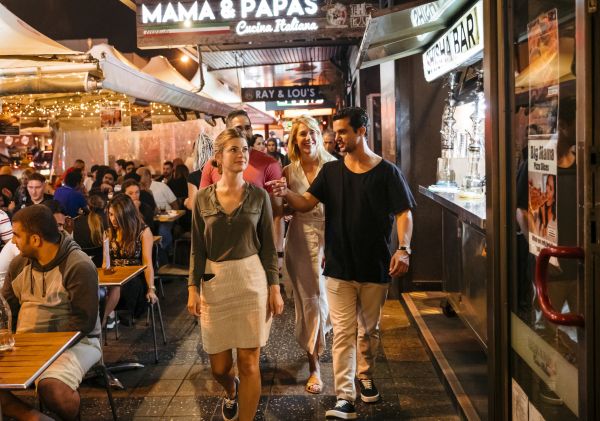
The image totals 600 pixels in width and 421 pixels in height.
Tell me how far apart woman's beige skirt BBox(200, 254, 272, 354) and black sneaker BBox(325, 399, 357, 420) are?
2.61ft

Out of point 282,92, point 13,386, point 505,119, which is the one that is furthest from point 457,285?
point 282,92

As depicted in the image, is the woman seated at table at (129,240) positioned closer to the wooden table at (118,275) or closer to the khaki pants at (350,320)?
the wooden table at (118,275)

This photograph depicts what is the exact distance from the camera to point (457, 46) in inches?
219

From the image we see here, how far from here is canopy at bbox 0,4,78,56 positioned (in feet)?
21.1

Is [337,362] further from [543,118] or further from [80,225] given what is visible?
[80,225]

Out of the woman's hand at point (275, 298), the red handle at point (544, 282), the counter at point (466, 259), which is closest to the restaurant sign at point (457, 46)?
the counter at point (466, 259)

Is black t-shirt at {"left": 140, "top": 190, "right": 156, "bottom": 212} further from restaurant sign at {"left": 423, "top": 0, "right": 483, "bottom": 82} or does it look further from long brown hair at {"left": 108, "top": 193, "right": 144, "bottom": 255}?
restaurant sign at {"left": 423, "top": 0, "right": 483, "bottom": 82}

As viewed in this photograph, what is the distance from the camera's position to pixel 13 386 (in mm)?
2854

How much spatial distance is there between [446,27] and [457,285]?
260 cm

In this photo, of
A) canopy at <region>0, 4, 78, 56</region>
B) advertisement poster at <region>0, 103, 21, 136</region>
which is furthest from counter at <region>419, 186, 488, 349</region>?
advertisement poster at <region>0, 103, 21, 136</region>

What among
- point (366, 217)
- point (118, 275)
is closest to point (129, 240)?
point (118, 275)

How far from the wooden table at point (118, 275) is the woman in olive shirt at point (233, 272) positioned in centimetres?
128

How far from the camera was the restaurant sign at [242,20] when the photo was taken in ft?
23.9

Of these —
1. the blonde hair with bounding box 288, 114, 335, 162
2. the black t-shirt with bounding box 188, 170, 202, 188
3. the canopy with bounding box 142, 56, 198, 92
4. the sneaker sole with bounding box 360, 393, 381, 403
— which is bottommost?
the sneaker sole with bounding box 360, 393, 381, 403
